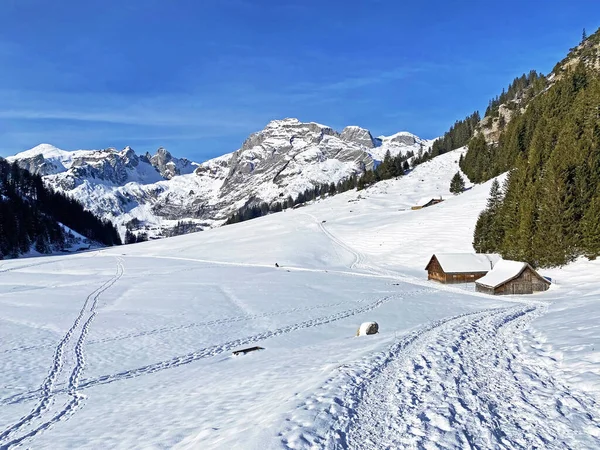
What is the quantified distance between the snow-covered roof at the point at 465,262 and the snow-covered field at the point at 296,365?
11.5ft

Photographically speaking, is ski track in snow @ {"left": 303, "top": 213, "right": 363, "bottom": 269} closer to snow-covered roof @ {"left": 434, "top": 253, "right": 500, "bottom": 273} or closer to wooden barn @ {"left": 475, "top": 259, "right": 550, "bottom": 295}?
snow-covered roof @ {"left": 434, "top": 253, "right": 500, "bottom": 273}

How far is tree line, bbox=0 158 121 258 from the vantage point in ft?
314

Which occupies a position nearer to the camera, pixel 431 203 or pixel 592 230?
pixel 592 230

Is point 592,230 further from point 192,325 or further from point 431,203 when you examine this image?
point 431,203

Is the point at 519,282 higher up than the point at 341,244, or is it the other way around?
the point at 341,244

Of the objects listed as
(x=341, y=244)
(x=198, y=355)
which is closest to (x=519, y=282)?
(x=198, y=355)

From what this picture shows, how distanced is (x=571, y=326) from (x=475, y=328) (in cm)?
505

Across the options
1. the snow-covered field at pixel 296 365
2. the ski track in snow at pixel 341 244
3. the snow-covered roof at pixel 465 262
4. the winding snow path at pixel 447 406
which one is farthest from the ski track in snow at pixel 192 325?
the ski track in snow at pixel 341 244

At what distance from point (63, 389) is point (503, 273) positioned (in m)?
44.3

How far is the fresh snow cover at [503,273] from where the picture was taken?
43.3 m

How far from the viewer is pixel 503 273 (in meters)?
45.0

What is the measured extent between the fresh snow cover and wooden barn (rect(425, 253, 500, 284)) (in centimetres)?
538

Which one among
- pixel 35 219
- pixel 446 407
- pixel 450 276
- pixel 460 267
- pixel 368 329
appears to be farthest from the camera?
pixel 35 219

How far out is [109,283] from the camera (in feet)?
171
